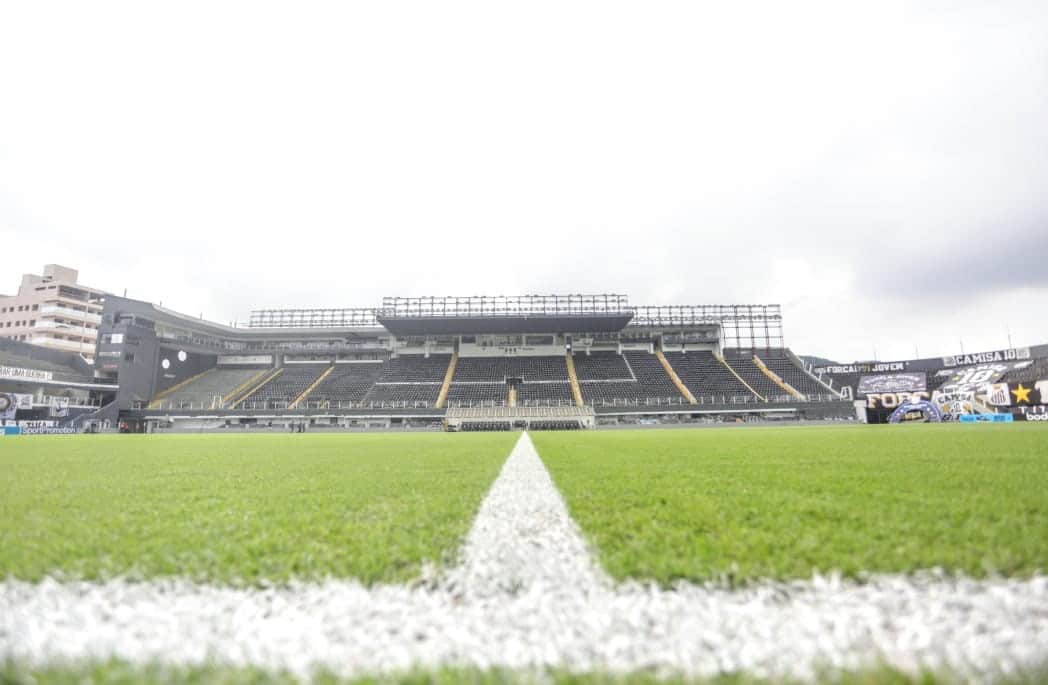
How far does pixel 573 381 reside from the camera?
34656 mm

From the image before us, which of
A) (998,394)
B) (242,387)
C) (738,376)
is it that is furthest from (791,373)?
(242,387)

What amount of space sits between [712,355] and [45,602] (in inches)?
1629

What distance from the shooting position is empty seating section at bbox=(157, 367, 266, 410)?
32156 millimetres

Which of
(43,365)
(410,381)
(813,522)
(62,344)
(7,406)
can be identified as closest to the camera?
(813,522)

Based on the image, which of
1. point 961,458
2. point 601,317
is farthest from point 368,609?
point 601,317

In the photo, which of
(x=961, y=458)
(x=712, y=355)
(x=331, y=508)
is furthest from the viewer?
(x=712, y=355)

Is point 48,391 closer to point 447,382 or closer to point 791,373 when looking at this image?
point 447,382

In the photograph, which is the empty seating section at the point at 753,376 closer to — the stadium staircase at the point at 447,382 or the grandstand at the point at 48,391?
the stadium staircase at the point at 447,382

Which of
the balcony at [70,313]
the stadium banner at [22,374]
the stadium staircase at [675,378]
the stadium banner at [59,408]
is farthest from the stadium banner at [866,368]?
the balcony at [70,313]

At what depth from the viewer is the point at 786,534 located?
65.9 inches

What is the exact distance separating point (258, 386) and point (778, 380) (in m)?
37.6

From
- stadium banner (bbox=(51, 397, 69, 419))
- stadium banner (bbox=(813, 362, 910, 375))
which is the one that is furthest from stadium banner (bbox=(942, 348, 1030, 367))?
stadium banner (bbox=(51, 397, 69, 419))

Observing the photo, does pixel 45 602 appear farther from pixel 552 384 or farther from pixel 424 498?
pixel 552 384

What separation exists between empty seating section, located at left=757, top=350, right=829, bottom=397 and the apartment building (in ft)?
197
